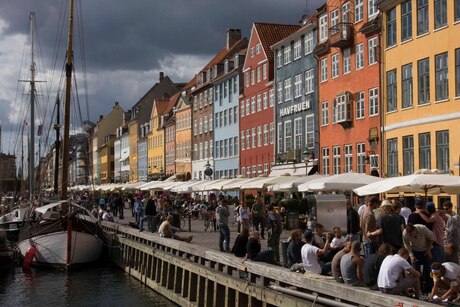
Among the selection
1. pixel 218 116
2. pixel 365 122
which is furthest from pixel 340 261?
pixel 218 116

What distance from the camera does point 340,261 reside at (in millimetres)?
14266

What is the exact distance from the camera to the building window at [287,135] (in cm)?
5481

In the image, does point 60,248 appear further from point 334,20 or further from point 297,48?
point 297,48

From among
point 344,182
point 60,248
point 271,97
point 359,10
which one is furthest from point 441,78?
point 271,97

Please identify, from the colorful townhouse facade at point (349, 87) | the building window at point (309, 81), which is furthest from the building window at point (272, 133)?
the colorful townhouse facade at point (349, 87)

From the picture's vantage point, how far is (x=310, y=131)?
50.8 metres

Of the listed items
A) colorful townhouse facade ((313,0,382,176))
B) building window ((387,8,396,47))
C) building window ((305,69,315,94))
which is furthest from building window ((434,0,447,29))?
building window ((305,69,315,94))

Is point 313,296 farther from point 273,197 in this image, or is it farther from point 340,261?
point 273,197

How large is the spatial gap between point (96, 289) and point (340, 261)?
14.1m

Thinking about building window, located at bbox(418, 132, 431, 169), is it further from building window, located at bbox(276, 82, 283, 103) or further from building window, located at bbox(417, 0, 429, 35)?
building window, located at bbox(276, 82, 283, 103)

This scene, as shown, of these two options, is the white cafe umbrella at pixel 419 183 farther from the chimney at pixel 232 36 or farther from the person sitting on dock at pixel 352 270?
the chimney at pixel 232 36

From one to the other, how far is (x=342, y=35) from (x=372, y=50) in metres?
3.28

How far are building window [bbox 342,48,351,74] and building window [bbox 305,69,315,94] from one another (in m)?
5.01

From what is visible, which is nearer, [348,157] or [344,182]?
[344,182]
